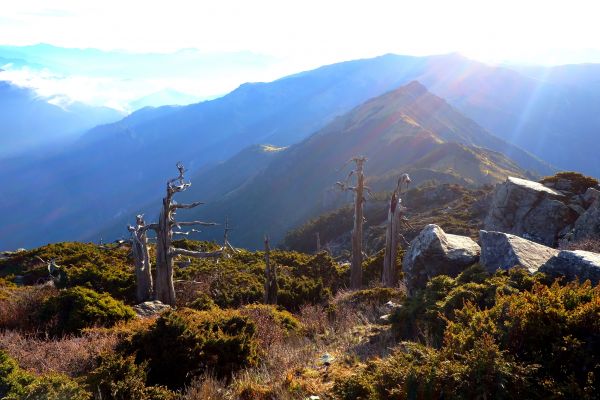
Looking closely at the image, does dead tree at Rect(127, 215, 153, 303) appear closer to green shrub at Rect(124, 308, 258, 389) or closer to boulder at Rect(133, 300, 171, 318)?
boulder at Rect(133, 300, 171, 318)

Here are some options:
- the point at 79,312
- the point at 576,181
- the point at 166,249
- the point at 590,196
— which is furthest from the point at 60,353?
the point at 576,181

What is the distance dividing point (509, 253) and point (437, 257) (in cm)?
309

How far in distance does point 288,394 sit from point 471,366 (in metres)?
2.51

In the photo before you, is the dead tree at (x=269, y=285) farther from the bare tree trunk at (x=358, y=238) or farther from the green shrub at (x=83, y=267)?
the green shrub at (x=83, y=267)

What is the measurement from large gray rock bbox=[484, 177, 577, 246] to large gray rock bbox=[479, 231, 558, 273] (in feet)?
37.9

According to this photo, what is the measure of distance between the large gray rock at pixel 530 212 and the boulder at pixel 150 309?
55.6ft

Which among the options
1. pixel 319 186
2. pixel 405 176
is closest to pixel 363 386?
pixel 405 176

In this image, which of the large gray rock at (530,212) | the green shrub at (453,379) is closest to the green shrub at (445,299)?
the green shrub at (453,379)

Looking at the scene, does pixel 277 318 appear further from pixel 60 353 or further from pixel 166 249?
pixel 166 249

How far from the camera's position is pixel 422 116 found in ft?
617

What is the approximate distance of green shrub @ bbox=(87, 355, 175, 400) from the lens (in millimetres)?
5723

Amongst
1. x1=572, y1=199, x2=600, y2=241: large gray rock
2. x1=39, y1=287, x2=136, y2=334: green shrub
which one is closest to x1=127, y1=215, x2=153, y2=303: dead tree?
x1=39, y1=287, x2=136, y2=334: green shrub

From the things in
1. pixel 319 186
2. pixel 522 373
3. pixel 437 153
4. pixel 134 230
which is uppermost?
pixel 522 373

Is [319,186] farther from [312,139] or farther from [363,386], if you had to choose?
[363,386]
